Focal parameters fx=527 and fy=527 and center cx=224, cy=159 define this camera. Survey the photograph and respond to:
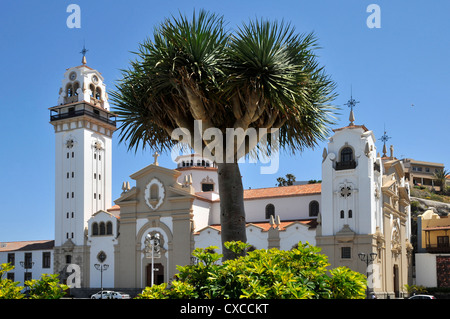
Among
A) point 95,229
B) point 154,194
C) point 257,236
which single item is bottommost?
point 257,236

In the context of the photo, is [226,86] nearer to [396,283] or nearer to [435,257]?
[396,283]

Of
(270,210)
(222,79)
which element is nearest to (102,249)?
(270,210)

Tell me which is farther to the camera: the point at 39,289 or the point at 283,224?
the point at 283,224

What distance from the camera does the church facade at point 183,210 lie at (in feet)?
152

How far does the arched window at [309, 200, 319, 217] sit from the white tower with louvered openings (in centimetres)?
2472

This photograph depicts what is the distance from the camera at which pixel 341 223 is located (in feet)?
153

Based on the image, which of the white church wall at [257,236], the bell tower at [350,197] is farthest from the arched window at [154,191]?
the bell tower at [350,197]

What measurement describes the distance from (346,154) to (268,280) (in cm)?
4151

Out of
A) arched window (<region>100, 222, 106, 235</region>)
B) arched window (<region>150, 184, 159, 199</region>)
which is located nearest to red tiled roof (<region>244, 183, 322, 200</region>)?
arched window (<region>150, 184, 159, 199</region>)

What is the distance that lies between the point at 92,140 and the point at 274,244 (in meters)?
25.9

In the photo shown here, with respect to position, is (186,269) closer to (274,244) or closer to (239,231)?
(239,231)

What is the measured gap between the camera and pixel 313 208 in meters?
52.6

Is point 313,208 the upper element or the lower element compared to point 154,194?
lower
